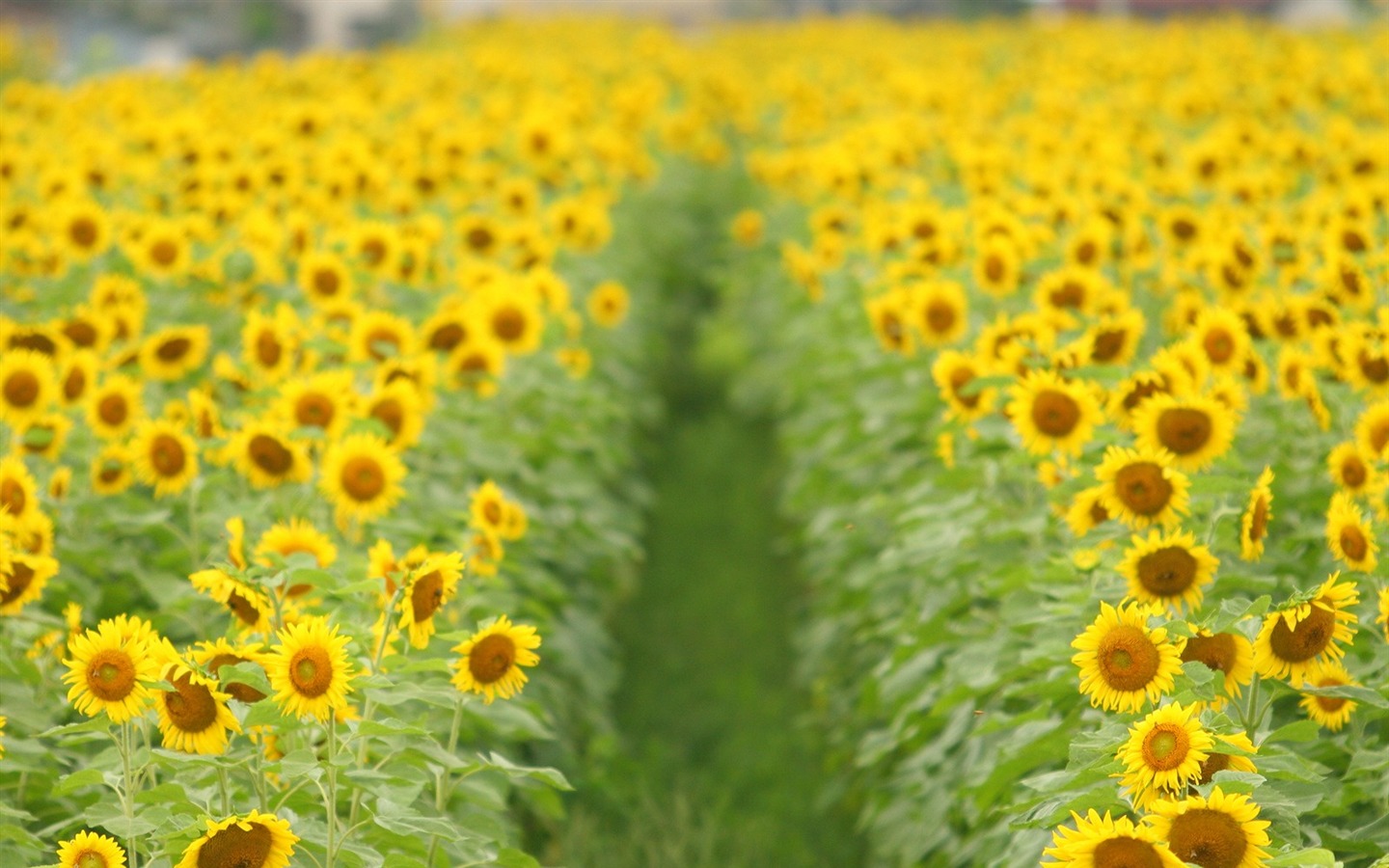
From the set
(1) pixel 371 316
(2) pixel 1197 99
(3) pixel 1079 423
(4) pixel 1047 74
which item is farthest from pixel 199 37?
(3) pixel 1079 423

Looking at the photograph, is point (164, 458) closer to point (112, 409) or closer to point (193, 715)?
point (112, 409)

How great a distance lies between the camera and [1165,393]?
11.6ft

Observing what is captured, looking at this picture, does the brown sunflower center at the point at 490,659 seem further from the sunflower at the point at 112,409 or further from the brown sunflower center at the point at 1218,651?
the sunflower at the point at 112,409

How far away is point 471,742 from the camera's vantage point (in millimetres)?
3719

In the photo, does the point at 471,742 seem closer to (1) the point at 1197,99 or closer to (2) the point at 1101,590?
(2) the point at 1101,590

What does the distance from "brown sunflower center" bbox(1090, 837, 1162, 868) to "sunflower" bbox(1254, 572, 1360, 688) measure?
1.90ft

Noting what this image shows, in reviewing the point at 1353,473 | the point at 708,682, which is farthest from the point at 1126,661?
the point at 708,682

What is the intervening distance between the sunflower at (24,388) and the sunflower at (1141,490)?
269 centimetres

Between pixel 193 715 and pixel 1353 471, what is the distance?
242 cm

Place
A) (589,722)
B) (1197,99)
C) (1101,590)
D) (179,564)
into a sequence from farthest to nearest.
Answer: (1197,99) → (589,722) → (179,564) → (1101,590)

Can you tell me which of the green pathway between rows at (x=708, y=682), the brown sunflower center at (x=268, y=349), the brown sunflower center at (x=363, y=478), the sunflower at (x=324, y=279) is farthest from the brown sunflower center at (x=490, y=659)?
the sunflower at (x=324, y=279)

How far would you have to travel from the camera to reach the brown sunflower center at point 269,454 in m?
3.80

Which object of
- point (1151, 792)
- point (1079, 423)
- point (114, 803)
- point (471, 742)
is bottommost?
point (471, 742)

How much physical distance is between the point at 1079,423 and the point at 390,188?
4353 millimetres
